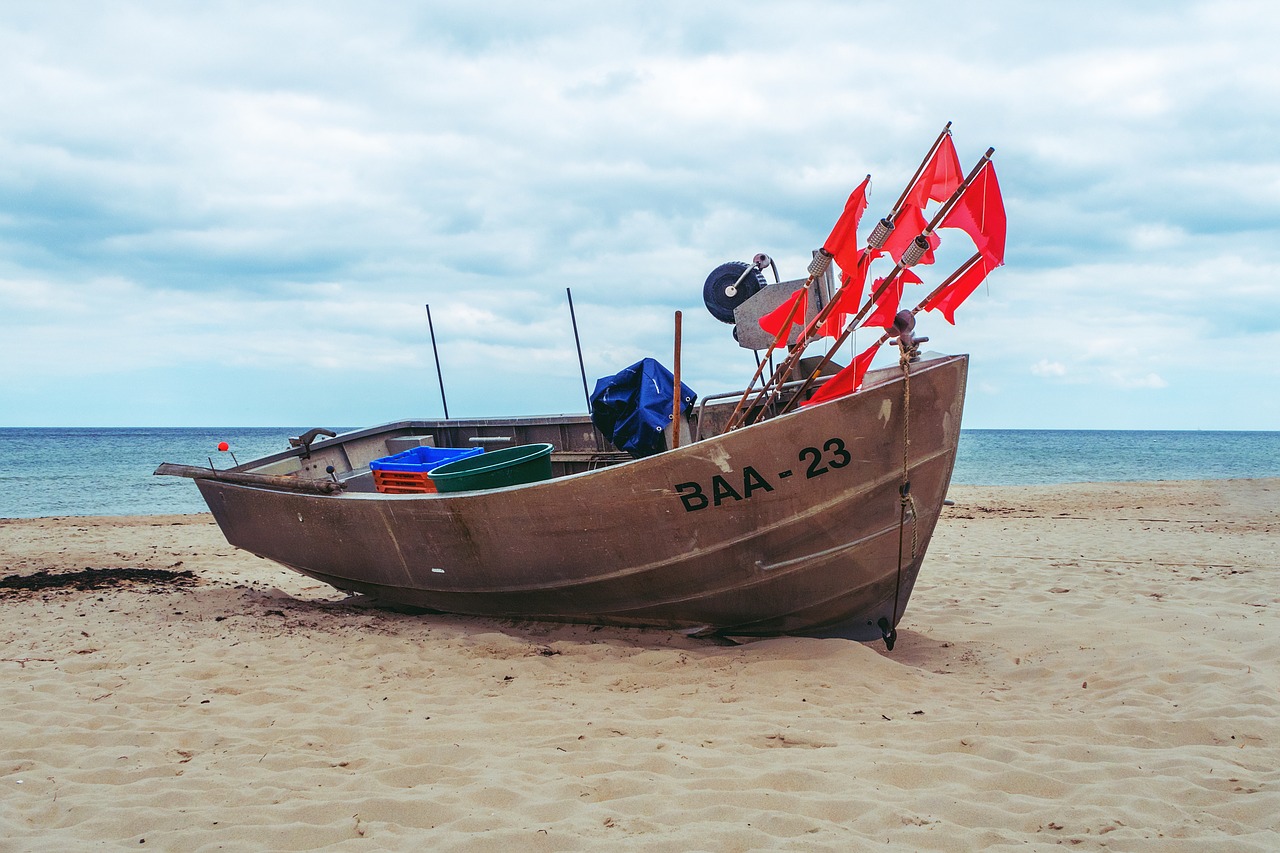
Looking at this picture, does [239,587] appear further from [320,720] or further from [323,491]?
[320,720]

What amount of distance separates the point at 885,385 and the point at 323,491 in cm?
411

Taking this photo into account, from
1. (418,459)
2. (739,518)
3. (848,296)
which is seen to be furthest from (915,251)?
(418,459)

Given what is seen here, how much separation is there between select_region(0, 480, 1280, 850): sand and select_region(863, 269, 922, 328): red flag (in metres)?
1.92

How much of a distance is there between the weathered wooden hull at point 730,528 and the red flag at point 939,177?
0.93 metres

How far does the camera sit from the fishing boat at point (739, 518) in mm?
4695

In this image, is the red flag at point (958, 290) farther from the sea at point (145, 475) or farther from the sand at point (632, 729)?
the sea at point (145, 475)

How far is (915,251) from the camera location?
4.72 meters

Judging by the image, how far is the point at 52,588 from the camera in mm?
7633

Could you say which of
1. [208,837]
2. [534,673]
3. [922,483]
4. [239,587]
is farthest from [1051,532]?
[208,837]

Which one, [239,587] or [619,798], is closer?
[619,798]

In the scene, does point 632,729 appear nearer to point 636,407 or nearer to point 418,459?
point 636,407

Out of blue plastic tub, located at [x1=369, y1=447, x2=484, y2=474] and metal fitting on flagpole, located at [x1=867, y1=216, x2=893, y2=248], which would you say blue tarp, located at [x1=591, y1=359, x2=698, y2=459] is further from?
metal fitting on flagpole, located at [x1=867, y1=216, x2=893, y2=248]

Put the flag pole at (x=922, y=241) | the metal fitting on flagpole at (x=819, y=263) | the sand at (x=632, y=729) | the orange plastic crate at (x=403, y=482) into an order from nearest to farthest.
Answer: the sand at (x=632, y=729) < the flag pole at (x=922, y=241) < the metal fitting on flagpole at (x=819, y=263) < the orange plastic crate at (x=403, y=482)

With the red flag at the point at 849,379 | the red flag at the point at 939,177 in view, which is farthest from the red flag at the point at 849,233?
the red flag at the point at 849,379
